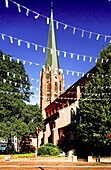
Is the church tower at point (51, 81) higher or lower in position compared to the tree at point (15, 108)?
higher

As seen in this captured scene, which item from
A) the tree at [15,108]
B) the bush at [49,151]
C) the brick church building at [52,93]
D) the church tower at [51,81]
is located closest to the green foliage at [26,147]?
the brick church building at [52,93]

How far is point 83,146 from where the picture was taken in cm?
3631

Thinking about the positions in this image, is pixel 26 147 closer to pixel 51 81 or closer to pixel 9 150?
pixel 9 150

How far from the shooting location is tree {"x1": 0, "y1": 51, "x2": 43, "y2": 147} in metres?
36.0

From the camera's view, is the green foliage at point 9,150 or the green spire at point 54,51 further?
the green spire at point 54,51

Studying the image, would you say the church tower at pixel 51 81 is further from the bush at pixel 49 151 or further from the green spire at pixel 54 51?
the bush at pixel 49 151

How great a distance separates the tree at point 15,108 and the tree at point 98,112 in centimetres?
978

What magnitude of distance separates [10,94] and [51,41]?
3545 cm

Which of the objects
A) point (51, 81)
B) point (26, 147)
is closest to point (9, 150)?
point (26, 147)

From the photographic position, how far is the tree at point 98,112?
96.1ft

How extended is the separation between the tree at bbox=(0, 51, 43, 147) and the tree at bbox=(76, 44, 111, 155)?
9.78 m

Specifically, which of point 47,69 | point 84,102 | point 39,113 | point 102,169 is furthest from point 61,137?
point 47,69

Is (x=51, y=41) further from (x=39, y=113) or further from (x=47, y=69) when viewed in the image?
(x=39, y=113)

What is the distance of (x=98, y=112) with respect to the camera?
30.2m
